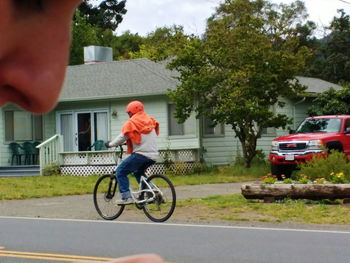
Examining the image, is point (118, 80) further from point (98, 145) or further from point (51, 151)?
point (51, 151)

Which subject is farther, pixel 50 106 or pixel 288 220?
pixel 288 220

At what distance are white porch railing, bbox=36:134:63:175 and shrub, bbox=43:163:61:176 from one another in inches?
6.6

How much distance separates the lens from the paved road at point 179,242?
30.9 ft

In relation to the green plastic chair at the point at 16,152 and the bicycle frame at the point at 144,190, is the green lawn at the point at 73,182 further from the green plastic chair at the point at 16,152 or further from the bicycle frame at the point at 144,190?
the bicycle frame at the point at 144,190

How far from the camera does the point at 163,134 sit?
29.3m

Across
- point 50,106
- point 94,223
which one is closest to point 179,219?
point 94,223

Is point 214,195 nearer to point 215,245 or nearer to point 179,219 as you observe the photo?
point 179,219

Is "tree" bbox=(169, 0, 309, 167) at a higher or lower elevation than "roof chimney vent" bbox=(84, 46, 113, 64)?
lower

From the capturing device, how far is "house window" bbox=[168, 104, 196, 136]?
2886 centimetres

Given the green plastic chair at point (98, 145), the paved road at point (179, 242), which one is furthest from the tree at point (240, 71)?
the paved road at point (179, 242)

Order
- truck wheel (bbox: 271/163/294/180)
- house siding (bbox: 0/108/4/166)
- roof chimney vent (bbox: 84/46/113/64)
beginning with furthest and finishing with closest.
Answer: roof chimney vent (bbox: 84/46/113/64)
house siding (bbox: 0/108/4/166)
truck wheel (bbox: 271/163/294/180)

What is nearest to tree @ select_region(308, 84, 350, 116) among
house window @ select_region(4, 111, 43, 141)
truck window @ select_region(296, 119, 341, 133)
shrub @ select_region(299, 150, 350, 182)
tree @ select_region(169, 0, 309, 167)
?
tree @ select_region(169, 0, 309, 167)

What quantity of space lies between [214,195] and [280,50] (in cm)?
948

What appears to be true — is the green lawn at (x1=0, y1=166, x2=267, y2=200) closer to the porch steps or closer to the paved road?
the porch steps
